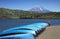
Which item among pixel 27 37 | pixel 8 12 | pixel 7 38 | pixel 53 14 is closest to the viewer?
pixel 7 38

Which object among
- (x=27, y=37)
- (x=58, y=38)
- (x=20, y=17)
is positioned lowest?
(x=20, y=17)

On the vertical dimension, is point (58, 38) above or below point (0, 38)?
below

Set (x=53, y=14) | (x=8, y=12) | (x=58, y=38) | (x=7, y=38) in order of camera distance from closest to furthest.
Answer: (x=7, y=38), (x=58, y=38), (x=53, y=14), (x=8, y=12)

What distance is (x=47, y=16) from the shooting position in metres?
37.3

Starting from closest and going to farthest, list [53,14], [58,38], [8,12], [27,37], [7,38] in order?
[7,38] < [27,37] < [58,38] < [53,14] < [8,12]

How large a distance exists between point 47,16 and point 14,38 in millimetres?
33864

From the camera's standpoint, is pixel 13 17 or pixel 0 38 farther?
pixel 13 17

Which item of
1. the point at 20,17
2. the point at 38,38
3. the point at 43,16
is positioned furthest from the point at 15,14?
the point at 38,38

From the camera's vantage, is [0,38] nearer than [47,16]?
Yes

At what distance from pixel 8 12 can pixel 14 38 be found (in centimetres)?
3885

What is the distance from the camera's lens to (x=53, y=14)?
36.4 m

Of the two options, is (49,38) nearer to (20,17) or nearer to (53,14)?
(53,14)

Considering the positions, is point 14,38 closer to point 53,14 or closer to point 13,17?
point 53,14

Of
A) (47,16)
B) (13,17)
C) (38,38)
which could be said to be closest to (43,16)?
(47,16)
